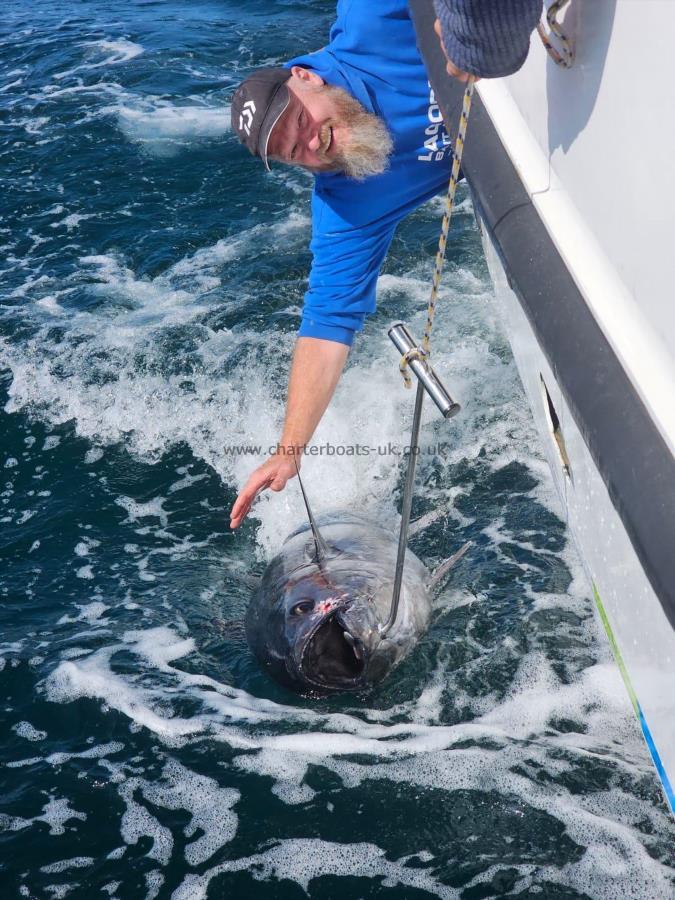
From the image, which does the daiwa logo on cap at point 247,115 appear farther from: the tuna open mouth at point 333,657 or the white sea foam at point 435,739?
the white sea foam at point 435,739

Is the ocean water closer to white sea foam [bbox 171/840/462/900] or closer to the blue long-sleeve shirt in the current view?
white sea foam [bbox 171/840/462/900]

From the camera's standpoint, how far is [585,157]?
1.74m

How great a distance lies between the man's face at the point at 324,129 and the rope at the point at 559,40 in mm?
940

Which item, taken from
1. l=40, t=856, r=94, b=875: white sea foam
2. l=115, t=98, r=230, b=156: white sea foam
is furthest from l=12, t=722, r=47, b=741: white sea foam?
l=115, t=98, r=230, b=156: white sea foam

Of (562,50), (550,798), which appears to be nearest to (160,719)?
(550,798)

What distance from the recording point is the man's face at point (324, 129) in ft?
8.30

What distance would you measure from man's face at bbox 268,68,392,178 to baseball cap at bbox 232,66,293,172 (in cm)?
2

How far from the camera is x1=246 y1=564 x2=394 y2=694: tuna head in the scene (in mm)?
2645

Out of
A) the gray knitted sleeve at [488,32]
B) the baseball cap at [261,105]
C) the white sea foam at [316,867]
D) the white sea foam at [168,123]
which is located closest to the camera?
the gray knitted sleeve at [488,32]

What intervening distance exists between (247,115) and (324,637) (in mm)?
1537

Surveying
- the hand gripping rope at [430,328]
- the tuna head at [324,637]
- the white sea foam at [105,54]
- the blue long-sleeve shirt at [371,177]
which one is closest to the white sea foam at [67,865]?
the tuna head at [324,637]

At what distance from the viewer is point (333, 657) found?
8.86ft

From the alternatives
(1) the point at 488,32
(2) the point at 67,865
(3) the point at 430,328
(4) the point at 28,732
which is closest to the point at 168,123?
(4) the point at 28,732

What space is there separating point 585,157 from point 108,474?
9.54 ft
